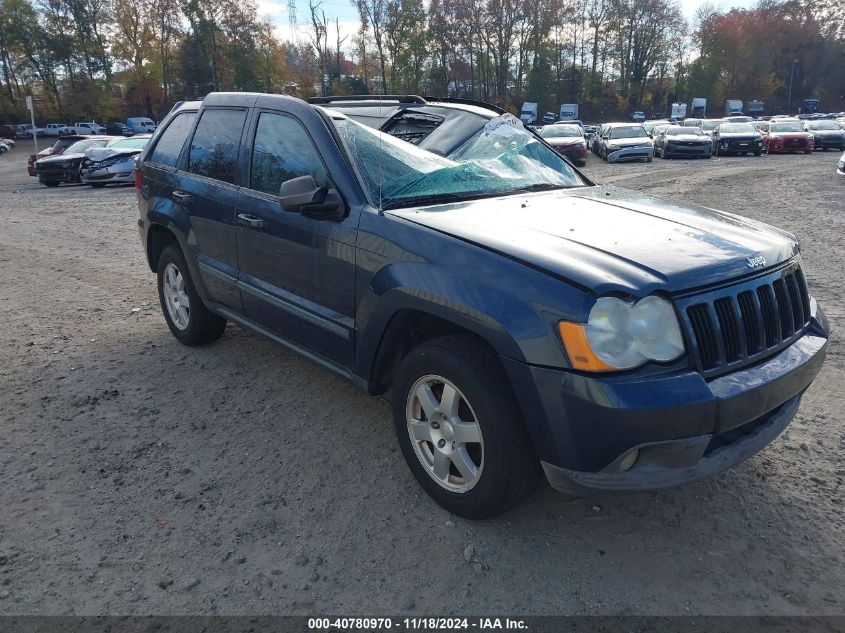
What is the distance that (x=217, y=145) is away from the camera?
14.5ft

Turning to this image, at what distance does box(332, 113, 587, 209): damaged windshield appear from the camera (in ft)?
11.1

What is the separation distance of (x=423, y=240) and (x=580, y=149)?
65.6 feet

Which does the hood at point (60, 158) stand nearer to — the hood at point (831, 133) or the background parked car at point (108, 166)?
the background parked car at point (108, 166)

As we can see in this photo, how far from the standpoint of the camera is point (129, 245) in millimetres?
9797

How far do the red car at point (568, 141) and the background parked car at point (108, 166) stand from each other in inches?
505

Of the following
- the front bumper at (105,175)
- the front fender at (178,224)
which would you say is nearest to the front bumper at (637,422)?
the front fender at (178,224)

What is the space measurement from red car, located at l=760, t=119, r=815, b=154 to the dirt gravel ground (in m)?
27.4

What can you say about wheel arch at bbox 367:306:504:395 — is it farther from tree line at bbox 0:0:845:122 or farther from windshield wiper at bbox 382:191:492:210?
tree line at bbox 0:0:845:122

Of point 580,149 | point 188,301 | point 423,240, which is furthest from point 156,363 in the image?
point 580,149

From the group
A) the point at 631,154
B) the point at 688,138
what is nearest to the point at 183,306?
the point at 631,154

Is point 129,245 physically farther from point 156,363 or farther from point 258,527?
point 258,527

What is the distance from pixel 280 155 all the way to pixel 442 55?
2985 inches

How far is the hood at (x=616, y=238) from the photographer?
251 cm

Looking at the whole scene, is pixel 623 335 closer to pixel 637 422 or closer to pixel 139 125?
pixel 637 422
